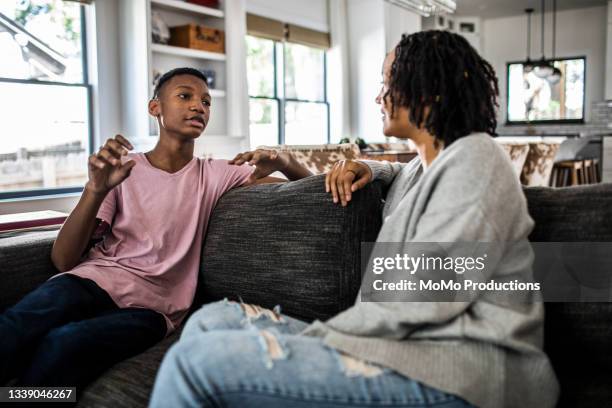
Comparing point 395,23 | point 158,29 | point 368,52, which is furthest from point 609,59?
point 158,29

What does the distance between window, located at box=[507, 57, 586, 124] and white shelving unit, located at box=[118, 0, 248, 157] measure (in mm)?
5705

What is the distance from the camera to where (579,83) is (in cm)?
982

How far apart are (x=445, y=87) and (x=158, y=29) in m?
4.51

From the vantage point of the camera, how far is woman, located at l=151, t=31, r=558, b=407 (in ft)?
3.31

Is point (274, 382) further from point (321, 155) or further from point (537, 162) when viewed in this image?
point (537, 162)

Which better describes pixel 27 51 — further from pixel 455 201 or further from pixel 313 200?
pixel 455 201

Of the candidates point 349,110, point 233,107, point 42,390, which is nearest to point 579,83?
point 349,110

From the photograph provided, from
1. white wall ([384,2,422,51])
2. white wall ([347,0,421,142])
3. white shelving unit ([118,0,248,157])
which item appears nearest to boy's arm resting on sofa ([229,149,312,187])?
white shelving unit ([118,0,248,157])

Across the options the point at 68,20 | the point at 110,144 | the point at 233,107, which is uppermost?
the point at 68,20

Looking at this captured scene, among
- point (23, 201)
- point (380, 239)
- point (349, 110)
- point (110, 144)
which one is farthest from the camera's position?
point (349, 110)

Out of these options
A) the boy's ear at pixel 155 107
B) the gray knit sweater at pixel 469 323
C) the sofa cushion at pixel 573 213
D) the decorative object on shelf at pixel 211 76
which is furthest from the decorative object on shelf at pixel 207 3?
the gray knit sweater at pixel 469 323

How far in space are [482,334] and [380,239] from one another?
12.7 inches

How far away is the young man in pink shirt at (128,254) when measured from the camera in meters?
1.41

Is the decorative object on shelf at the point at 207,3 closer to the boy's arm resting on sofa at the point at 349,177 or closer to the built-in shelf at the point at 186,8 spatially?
the built-in shelf at the point at 186,8
